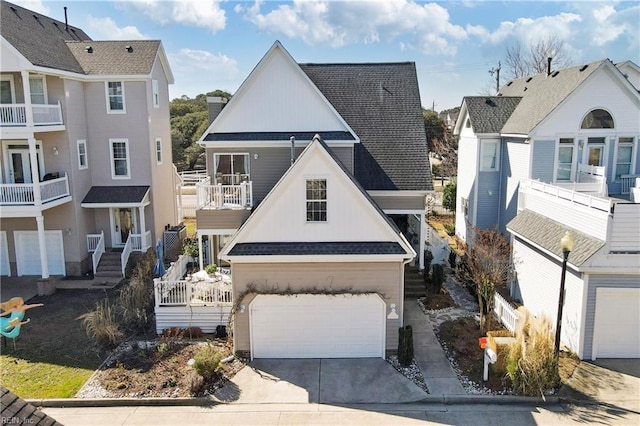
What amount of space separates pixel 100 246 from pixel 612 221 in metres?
20.9

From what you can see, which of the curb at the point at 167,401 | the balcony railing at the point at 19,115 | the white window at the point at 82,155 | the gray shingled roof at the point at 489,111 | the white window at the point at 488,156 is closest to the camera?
the curb at the point at 167,401

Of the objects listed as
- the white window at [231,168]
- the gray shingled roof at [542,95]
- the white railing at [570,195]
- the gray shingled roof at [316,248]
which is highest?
the gray shingled roof at [542,95]

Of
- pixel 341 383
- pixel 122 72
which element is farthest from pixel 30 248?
pixel 341 383

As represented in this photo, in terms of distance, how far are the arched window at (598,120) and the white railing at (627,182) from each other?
93.9 inches

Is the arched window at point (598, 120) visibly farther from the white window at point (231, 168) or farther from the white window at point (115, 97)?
the white window at point (115, 97)

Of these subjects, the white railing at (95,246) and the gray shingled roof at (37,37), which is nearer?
the gray shingled roof at (37,37)

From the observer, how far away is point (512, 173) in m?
21.6

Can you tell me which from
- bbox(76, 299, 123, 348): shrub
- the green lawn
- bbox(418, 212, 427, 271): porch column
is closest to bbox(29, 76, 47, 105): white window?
the green lawn

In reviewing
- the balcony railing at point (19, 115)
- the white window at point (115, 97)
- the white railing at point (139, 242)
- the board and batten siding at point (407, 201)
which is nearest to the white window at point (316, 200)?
the board and batten siding at point (407, 201)

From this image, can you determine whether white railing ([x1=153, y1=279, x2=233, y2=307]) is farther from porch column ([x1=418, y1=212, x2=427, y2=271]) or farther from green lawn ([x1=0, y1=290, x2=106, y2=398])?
porch column ([x1=418, y1=212, x2=427, y2=271])

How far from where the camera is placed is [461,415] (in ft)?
38.1

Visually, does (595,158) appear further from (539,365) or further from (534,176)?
(539,365)

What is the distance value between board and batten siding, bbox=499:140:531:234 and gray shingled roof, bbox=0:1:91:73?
20.4 meters

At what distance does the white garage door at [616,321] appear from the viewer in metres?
13.7
